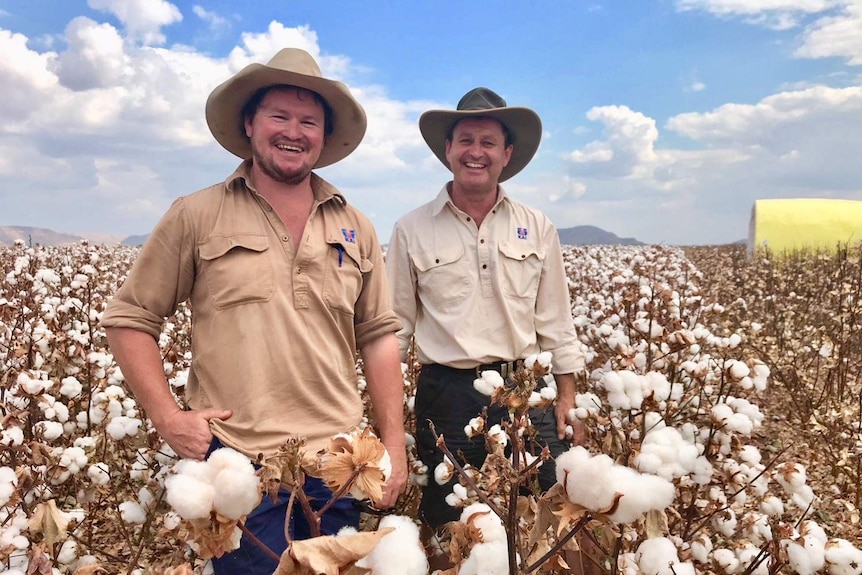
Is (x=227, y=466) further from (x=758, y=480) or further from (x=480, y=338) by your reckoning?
(x=758, y=480)

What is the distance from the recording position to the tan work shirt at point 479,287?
3051 millimetres

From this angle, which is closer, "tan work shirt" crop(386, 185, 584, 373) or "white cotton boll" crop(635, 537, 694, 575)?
"white cotton boll" crop(635, 537, 694, 575)

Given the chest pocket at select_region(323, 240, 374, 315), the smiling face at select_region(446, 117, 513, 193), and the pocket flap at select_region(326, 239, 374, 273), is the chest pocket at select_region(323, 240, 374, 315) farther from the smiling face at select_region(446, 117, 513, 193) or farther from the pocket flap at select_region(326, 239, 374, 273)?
the smiling face at select_region(446, 117, 513, 193)

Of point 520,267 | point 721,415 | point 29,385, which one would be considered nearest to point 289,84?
point 520,267

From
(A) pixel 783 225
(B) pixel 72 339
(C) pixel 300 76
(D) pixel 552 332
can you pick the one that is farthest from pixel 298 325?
(A) pixel 783 225

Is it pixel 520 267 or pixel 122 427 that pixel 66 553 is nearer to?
pixel 122 427

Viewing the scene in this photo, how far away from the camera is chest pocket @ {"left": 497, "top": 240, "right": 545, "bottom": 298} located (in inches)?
124

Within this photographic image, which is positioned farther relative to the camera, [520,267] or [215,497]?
[520,267]

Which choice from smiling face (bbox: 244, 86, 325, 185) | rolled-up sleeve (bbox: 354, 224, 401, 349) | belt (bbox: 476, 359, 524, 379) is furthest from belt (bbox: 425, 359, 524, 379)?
smiling face (bbox: 244, 86, 325, 185)

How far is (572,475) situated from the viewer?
900mm

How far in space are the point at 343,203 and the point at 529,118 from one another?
4.26 feet

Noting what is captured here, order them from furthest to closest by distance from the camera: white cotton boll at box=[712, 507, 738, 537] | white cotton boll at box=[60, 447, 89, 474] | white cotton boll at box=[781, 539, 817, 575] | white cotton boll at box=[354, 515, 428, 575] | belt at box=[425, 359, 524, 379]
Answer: belt at box=[425, 359, 524, 379] → white cotton boll at box=[60, 447, 89, 474] → white cotton boll at box=[712, 507, 738, 537] → white cotton boll at box=[781, 539, 817, 575] → white cotton boll at box=[354, 515, 428, 575]

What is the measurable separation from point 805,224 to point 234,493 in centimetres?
1950

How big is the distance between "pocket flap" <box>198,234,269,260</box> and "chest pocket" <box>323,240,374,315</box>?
23cm
